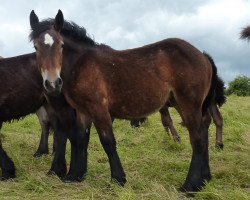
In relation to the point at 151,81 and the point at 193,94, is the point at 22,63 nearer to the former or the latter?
the point at 151,81

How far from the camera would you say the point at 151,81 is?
5820 mm

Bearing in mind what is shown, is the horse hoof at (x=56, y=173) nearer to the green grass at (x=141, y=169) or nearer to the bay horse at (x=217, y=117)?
the green grass at (x=141, y=169)

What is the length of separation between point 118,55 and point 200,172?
2037mm

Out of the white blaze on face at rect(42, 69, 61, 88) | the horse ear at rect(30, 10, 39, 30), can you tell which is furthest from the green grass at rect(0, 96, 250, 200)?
the horse ear at rect(30, 10, 39, 30)

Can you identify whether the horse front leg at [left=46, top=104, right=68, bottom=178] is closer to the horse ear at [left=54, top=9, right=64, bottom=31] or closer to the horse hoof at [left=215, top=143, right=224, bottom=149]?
the horse ear at [left=54, top=9, right=64, bottom=31]

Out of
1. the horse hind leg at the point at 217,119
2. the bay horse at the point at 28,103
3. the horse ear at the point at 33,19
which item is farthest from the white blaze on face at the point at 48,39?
the horse hind leg at the point at 217,119

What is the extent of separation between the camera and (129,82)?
19.1 feet

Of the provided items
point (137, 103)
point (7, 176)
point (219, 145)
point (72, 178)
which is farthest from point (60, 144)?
point (219, 145)

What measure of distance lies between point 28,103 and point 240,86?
67.9 feet

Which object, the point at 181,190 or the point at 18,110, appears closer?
the point at 181,190

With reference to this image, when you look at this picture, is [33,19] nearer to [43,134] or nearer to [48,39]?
[48,39]

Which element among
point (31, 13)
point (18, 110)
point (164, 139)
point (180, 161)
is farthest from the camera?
point (164, 139)

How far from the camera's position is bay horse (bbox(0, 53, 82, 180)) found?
6.59m

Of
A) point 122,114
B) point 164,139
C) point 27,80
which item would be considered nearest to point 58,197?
point 122,114
